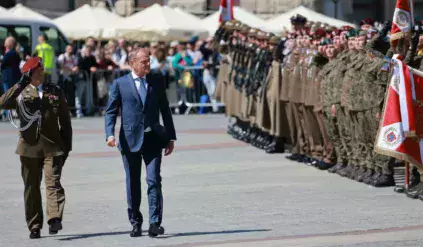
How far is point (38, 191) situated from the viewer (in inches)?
456

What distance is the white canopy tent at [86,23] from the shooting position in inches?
1481

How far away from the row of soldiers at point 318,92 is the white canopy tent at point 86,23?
48.7 feet

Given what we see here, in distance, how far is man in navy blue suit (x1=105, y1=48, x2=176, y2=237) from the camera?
37.1 feet

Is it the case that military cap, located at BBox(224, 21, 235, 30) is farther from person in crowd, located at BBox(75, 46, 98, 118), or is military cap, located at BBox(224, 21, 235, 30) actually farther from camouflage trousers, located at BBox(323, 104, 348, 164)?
person in crowd, located at BBox(75, 46, 98, 118)

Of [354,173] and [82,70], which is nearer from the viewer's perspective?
[354,173]

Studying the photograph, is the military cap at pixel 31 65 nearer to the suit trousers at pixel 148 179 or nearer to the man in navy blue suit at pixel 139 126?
the man in navy blue suit at pixel 139 126

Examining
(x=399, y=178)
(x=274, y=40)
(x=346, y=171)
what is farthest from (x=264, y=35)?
(x=399, y=178)

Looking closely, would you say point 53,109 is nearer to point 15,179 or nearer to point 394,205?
point 394,205

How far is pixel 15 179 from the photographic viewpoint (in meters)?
16.7

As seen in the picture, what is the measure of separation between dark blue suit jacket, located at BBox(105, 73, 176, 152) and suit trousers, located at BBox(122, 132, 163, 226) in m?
0.08

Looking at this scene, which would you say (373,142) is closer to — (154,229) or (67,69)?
(154,229)

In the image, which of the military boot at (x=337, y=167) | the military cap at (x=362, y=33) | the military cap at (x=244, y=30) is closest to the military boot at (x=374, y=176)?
the military boot at (x=337, y=167)

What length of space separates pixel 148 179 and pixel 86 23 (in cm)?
2731

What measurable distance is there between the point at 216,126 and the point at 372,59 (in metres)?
12.0
